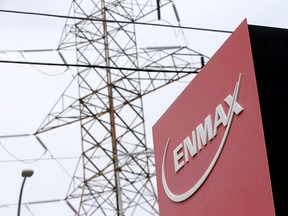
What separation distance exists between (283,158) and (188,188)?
8.63 ft

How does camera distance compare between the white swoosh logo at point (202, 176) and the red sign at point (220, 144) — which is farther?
the white swoosh logo at point (202, 176)

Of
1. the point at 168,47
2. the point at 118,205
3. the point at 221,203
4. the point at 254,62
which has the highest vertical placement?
the point at 168,47

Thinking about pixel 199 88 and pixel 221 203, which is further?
pixel 199 88

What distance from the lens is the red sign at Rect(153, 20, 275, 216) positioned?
929cm

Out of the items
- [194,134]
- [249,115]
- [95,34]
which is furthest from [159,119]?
[95,34]

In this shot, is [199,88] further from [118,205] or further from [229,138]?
[118,205]

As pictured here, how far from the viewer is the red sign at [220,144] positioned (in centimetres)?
929

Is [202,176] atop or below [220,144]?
below

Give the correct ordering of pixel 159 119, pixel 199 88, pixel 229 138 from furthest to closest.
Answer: pixel 159 119 < pixel 199 88 < pixel 229 138

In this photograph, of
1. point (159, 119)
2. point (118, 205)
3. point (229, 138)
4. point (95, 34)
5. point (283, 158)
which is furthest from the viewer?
point (95, 34)

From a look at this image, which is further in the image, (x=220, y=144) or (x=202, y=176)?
(x=202, y=176)

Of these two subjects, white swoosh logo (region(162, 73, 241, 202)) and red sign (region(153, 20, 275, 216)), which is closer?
red sign (region(153, 20, 275, 216))

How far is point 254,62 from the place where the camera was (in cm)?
948

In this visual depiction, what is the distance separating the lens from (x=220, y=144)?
10.2 metres
